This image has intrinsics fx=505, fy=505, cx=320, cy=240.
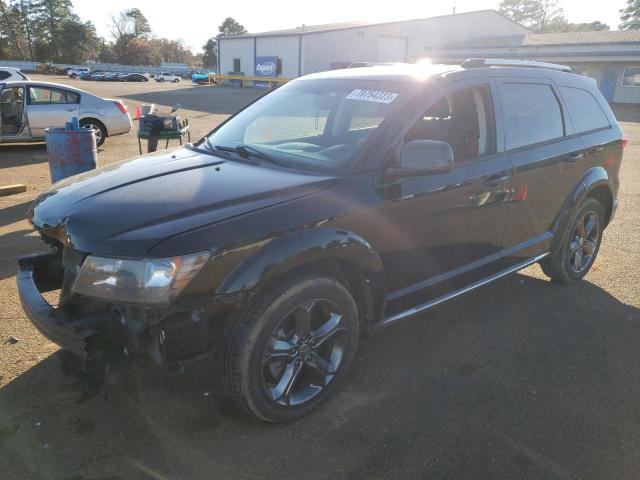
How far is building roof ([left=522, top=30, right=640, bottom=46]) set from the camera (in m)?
32.5

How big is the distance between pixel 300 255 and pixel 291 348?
1.71ft

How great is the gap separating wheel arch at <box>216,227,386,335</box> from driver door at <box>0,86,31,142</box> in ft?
33.1

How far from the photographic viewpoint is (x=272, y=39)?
Answer: 45250mm

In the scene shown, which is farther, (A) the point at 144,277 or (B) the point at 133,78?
(B) the point at 133,78

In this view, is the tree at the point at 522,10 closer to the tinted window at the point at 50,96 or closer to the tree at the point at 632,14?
the tree at the point at 632,14

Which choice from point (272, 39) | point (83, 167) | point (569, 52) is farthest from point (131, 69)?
point (83, 167)

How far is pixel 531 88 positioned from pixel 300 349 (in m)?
2.74

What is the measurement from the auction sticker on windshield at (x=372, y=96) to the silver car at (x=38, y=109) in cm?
839

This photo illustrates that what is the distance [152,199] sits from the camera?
101 inches

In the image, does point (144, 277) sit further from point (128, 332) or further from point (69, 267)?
point (69, 267)

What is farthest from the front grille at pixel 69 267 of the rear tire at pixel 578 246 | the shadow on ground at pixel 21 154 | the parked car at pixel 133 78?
the parked car at pixel 133 78

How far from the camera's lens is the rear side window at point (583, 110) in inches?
168

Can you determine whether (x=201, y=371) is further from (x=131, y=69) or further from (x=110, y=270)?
(x=131, y=69)

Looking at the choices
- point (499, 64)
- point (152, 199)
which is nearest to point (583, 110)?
point (499, 64)
